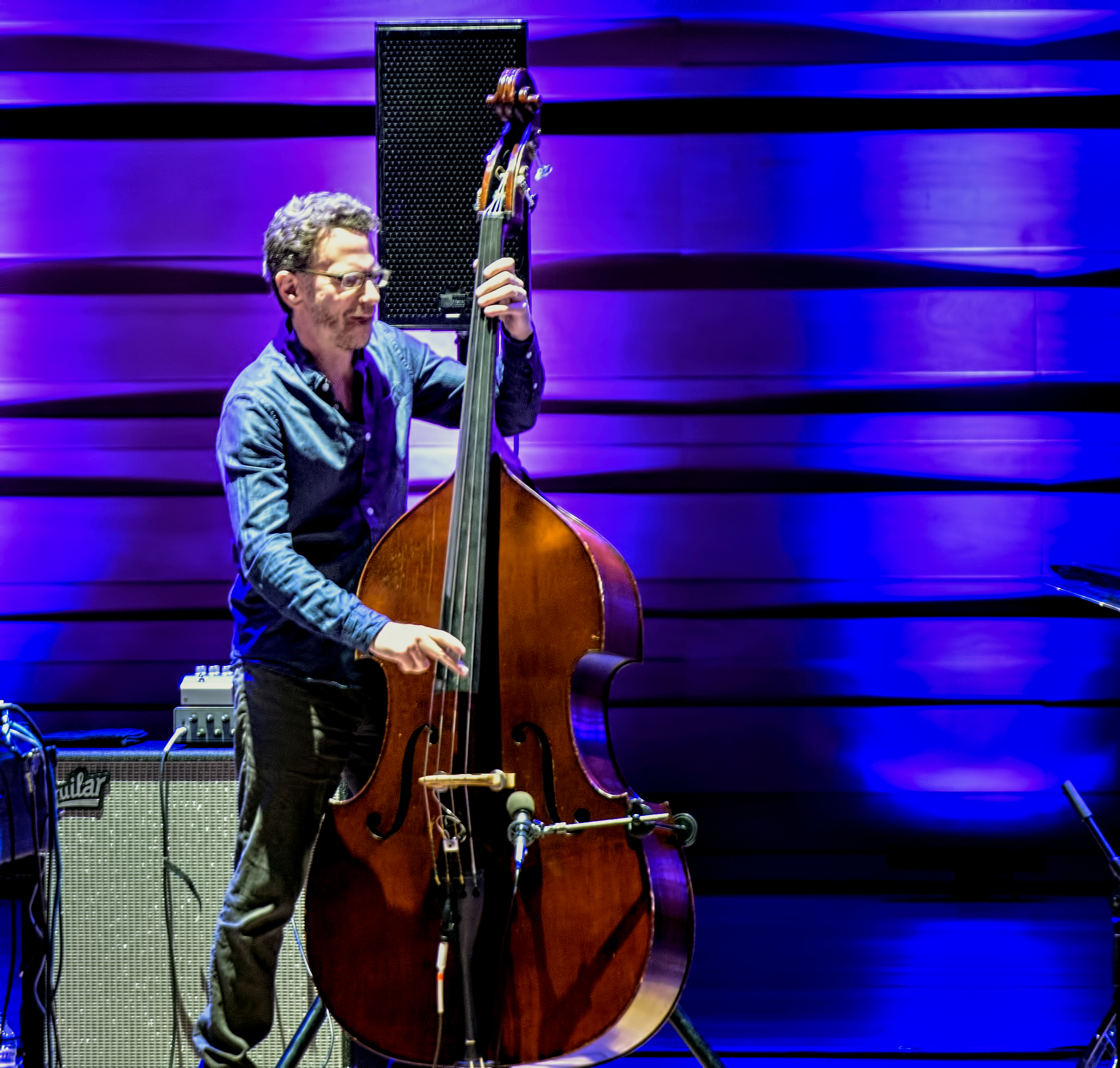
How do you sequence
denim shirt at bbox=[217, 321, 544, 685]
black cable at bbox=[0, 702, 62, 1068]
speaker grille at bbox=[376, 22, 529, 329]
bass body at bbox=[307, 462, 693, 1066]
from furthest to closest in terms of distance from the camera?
1. speaker grille at bbox=[376, 22, 529, 329]
2. black cable at bbox=[0, 702, 62, 1068]
3. denim shirt at bbox=[217, 321, 544, 685]
4. bass body at bbox=[307, 462, 693, 1066]

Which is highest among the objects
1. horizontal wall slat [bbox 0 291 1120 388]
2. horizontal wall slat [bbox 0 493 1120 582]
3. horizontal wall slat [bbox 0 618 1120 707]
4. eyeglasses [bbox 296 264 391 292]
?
eyeglasses [bbox 296 264 391 292]

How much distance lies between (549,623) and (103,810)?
1.16m

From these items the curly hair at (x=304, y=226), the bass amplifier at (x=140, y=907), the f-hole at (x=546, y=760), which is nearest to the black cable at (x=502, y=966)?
the f-hole at (x=546, y=760)

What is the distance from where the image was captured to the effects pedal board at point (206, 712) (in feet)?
8.81

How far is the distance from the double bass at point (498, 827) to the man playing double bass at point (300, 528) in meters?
0.17

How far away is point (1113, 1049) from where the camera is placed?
2.26 m

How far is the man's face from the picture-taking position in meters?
2.17

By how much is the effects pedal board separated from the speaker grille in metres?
0.84

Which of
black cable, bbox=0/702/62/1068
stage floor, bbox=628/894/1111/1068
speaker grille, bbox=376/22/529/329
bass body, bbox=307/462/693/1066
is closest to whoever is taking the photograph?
bass body, bbox=307/462/693/1066

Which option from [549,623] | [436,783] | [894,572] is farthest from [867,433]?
[436,783]

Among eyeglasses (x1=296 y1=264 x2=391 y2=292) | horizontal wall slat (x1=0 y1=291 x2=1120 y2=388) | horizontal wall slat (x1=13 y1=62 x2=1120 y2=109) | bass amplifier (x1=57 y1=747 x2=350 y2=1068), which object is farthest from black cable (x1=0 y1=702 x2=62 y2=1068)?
horizontal wall slat (x1=13 y1=62 x2=1120 y2=109)

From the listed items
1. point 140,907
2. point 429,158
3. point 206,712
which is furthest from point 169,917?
point 429,158

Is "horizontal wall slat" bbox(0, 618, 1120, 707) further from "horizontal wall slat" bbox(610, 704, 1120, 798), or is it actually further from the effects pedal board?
the effects pedal board

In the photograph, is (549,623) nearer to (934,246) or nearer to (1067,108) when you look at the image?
(934,246)
